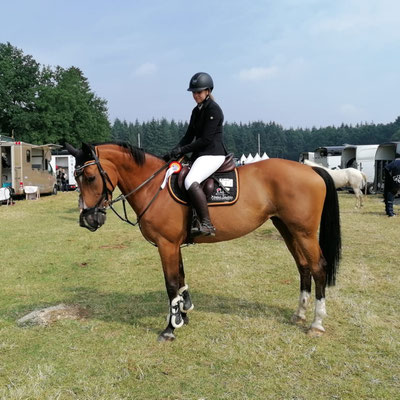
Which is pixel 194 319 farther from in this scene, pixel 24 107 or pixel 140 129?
pixel 140 129

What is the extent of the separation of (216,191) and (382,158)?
1967cm

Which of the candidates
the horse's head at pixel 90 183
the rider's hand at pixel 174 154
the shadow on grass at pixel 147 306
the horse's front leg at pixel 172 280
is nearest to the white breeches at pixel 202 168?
the rider's hand at pixel 174 154

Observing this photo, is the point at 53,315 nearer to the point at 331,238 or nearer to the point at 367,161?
the point at 331,238

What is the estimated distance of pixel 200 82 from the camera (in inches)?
176

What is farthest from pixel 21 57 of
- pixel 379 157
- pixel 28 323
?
pixel 28 323

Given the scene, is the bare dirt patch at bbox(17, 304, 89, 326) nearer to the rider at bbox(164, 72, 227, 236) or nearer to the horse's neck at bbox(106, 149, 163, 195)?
the horse's neck at bbox(106, 149, 163, 195)

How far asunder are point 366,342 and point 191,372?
2123mm

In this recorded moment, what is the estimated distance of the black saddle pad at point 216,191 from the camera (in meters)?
4.55

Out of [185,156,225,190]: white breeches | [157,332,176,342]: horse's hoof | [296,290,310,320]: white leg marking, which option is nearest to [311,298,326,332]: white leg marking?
[296,290,310,320]: white leg marking

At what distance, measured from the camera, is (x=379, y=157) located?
21.1 m

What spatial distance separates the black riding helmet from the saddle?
977mm

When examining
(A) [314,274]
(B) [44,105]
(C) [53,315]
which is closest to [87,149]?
(C) [53,315]

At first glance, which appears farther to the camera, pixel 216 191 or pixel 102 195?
pixel 216 191

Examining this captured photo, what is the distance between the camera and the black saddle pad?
4551mm
